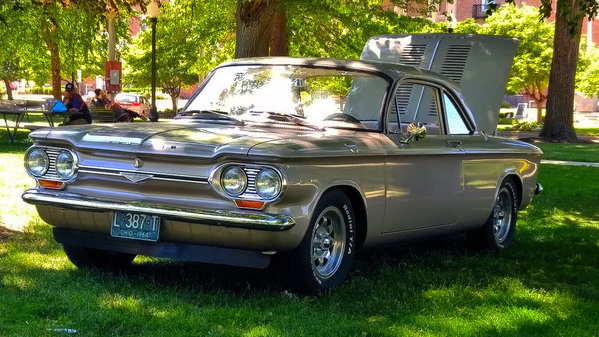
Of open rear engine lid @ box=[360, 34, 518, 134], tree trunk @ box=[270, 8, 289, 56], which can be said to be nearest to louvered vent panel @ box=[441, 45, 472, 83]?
open rear engine lid @ box=[360, 34, 518, 134]

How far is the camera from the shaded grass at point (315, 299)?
4.93 metres

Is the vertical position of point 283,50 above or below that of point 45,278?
above

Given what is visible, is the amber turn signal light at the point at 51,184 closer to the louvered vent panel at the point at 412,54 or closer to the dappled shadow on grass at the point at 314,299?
the dappled shadow on grass at the point at 314,299

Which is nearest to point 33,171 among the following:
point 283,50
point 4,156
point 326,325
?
point 326,325

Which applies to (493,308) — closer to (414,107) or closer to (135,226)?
(135,226)

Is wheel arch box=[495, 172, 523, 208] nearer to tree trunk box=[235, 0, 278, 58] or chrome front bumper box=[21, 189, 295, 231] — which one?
chrome front bumper box=[21, 189, 295, 231]

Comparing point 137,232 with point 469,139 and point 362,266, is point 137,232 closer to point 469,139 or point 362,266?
point 362,266

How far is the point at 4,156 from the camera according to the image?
52.1ft

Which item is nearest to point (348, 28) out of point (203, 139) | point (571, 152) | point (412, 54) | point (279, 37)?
point (279, 37)

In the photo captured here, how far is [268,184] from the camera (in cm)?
530

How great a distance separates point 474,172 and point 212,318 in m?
3.35

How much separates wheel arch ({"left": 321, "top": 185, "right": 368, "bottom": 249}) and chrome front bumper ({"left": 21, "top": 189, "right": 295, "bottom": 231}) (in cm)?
86

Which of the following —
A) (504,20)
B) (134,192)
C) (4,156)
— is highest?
(504,20)

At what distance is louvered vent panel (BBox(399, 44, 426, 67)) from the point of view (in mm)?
12398
